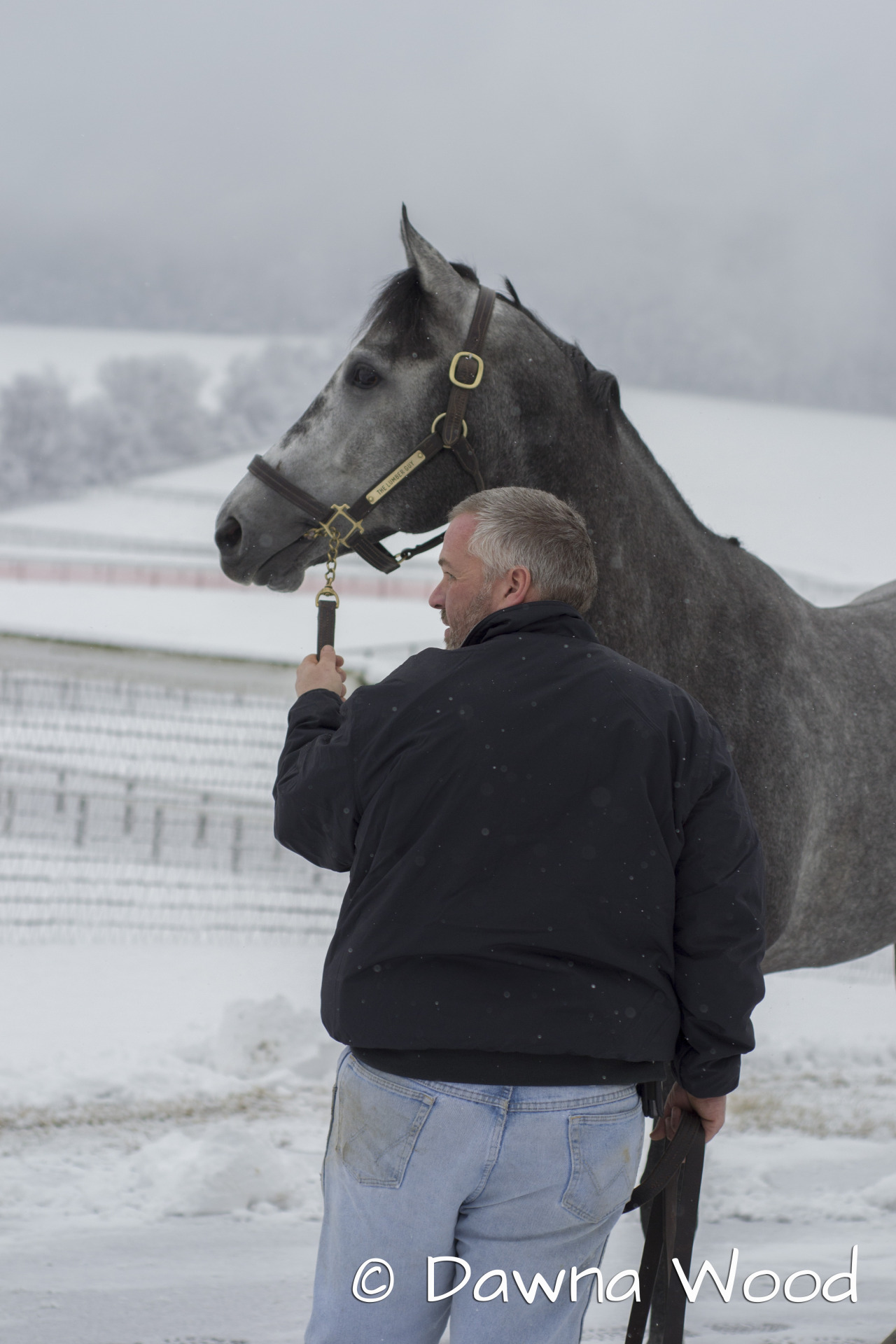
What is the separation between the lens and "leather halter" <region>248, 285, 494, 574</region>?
7.09 ft

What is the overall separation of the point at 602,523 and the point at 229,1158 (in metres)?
2.50

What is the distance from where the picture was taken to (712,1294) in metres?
3.04

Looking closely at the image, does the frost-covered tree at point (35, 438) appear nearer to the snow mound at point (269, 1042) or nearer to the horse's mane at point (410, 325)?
the snow mound at point (269, 1042)

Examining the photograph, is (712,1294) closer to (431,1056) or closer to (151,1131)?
(151,1131)

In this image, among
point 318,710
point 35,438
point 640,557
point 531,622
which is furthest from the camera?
point 35,438

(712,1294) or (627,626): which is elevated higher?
(627,626)

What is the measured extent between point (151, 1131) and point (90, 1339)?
3.43 ft

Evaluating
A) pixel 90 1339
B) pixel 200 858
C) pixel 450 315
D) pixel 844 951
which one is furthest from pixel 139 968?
pixel 450 315

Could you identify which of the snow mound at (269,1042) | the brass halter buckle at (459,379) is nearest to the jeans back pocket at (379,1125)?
the brass halter buckle at (459,379)

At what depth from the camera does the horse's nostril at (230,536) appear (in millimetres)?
2230

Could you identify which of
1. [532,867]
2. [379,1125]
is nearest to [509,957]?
[532,867]

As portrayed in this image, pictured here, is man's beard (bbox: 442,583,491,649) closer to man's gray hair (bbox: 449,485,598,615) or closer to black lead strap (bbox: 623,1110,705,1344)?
man's gray hair (bbox: 449,485,598,615)

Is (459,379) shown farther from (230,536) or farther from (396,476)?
(230,536)

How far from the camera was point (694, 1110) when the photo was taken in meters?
1.73
